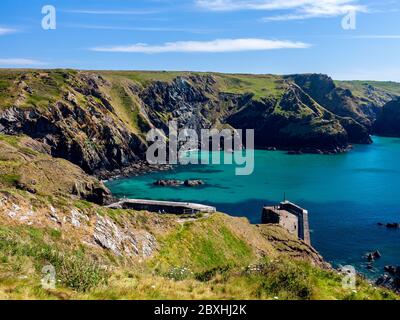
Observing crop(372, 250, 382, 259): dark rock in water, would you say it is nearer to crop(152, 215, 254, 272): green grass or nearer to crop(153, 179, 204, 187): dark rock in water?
crop(152, 215, 254, 272): green grass

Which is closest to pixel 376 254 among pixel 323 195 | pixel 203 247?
pixel 203 247

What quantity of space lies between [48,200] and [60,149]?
122m

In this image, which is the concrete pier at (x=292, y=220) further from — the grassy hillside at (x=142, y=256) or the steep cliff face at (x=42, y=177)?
the steep cliff face at (x=42, y=177)

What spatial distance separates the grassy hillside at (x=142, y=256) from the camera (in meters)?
19.7

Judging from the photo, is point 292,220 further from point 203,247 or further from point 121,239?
point 121,239

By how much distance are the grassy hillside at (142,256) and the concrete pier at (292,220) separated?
1342cm

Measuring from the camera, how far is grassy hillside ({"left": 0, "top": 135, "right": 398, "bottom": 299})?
19719mm

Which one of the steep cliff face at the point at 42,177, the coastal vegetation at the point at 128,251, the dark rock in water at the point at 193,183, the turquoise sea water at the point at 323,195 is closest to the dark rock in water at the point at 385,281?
the turquoise sea water at the point at 323,195

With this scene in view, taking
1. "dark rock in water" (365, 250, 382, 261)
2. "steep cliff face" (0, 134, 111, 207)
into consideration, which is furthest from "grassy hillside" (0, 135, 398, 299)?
"dark rock in water" (365, 250, 382, 261)

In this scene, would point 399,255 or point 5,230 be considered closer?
point 5,230

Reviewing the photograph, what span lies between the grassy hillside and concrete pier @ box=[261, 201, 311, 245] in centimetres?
1342

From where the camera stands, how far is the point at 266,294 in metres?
20.8

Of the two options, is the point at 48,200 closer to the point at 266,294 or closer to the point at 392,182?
the point at 266,294
